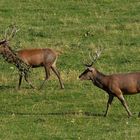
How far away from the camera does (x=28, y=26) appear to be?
3294 cm

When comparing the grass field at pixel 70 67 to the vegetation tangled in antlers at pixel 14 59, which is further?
the vegetation tangled in antlers at pixel 14 59

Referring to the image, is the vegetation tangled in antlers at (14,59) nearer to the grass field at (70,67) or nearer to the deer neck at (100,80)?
the grass field at (70,67)

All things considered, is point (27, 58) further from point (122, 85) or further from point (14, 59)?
point (122, 85)

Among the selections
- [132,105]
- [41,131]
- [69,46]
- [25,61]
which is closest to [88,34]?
[69,46]

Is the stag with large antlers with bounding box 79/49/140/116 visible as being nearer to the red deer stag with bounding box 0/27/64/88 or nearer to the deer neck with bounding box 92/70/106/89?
the deer neck with bounding box 92/70/106/89

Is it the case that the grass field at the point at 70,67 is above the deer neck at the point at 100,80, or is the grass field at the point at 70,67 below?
below

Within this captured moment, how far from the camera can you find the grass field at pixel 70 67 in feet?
57.0

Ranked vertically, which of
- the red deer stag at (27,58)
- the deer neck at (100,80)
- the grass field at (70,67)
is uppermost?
the deer neck at (100,80)

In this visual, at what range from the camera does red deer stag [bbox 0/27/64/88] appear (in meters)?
22.7

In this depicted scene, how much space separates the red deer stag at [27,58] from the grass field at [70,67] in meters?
0.51

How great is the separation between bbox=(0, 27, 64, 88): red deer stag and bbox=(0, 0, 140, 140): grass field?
505mm

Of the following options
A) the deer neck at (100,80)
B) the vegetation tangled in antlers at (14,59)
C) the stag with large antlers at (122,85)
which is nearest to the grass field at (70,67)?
the stag with large antlers at (122,85)

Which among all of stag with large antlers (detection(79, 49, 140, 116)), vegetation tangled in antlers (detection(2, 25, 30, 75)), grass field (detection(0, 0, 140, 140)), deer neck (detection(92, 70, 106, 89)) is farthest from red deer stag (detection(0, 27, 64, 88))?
stag with large antlers (detection(79, 49, 140, 116))

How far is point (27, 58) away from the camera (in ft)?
75.6
